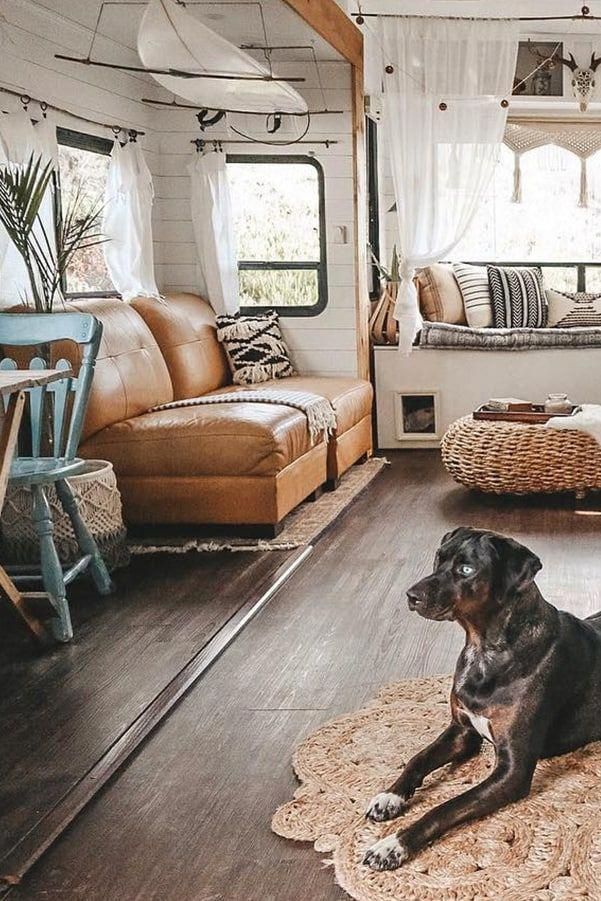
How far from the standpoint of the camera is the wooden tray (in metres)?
5.80

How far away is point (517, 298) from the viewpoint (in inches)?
Result: 314

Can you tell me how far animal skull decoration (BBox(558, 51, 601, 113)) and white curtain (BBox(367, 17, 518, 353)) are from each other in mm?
1685

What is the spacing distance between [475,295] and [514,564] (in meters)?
5.72

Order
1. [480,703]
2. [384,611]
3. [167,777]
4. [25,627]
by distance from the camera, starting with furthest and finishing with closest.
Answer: [384,611]
[25,627]
[167,777]
[480,703]

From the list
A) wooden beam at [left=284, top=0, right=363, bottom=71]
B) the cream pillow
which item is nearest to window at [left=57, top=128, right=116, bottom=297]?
wooden beam at [left=284, top=0, right=363, bottom=71]

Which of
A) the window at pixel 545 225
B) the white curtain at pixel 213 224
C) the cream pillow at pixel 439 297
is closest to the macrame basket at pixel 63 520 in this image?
the white curtain at pixel 213 224

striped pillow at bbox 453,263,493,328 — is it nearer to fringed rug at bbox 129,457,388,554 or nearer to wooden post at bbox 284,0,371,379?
wooden post at bbox 284,0,371,379

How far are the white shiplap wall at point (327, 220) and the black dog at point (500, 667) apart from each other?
4.78m

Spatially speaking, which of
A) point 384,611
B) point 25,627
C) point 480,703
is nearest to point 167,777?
point 480,703

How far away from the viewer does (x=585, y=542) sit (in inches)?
195

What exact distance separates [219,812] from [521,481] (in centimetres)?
351

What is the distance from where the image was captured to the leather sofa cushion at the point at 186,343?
20.2 ft

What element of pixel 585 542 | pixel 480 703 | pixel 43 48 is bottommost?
pixel 585 542

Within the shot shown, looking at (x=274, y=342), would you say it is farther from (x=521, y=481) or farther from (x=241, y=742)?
(x=241, y=742)
